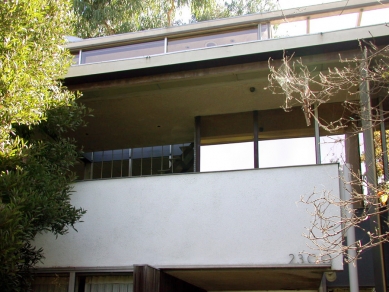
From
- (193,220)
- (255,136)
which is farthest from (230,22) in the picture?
(193,220)

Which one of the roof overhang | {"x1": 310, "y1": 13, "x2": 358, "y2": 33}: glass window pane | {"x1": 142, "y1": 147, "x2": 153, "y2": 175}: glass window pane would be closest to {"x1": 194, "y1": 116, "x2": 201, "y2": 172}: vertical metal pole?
{"x1": 142, "y1": 147, "x2": 153, "y2": 175}: glass window pane

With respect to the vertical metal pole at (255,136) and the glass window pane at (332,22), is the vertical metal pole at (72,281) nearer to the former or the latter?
the vertical metal pole at (255,136)

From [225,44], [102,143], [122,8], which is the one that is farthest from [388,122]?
[122,8]

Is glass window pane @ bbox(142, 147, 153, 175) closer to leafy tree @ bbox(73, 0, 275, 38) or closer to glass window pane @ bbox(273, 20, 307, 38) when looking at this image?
glass window pane @ bbox(273, 20, 307, 38)

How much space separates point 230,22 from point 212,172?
2.77 meters

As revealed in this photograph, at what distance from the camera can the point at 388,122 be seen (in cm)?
1027

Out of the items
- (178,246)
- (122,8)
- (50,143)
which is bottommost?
(178,246)

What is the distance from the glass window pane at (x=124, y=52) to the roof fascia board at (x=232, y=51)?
427 millimetres

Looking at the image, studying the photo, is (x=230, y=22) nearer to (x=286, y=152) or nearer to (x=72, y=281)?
(x=286, y=152)

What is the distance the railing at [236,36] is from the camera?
9.01 m

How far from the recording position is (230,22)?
9.34 meters

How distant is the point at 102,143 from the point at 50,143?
14.7 ft

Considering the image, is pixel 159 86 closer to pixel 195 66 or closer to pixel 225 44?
pixel 195 66

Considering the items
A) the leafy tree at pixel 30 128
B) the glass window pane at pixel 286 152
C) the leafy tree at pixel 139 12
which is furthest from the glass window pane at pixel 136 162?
the leafy tree at pixel 139 12
